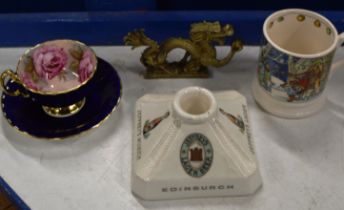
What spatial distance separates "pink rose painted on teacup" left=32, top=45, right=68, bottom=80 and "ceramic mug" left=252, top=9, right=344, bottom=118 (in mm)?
261

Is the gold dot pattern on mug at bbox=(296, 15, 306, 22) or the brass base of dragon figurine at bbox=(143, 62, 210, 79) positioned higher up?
the gold dot pattern on mug at bbox=(296, 15, 306, 22)

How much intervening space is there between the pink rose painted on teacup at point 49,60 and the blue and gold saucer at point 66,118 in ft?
0.13

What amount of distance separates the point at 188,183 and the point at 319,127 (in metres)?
0.20

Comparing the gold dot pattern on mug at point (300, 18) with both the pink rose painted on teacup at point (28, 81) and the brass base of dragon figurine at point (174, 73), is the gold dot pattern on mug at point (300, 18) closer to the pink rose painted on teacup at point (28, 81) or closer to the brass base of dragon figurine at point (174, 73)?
the brass base of dragon figurine at point (174, 73)

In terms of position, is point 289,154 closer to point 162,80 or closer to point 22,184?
point 162,80

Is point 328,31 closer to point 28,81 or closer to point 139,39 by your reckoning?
point 139,39

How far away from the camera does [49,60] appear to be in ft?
2.07

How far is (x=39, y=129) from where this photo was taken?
59 cm

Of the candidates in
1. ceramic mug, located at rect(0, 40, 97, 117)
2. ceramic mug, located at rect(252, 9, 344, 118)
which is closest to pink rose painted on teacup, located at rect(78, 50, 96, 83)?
ceramic mug, located at rect(0, 40, 97, 117)

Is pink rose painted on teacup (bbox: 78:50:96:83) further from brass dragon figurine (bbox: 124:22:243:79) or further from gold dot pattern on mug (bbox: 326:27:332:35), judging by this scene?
gold dot pattern on mug (bbox: 326:27:332:35)

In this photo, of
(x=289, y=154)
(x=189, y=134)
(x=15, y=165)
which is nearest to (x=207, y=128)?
(x=189, y=134)

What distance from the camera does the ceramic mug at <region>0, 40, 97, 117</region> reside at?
59 centimetres

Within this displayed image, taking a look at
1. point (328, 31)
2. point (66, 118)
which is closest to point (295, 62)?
point (328, 31)

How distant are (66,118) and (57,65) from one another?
0.08m
